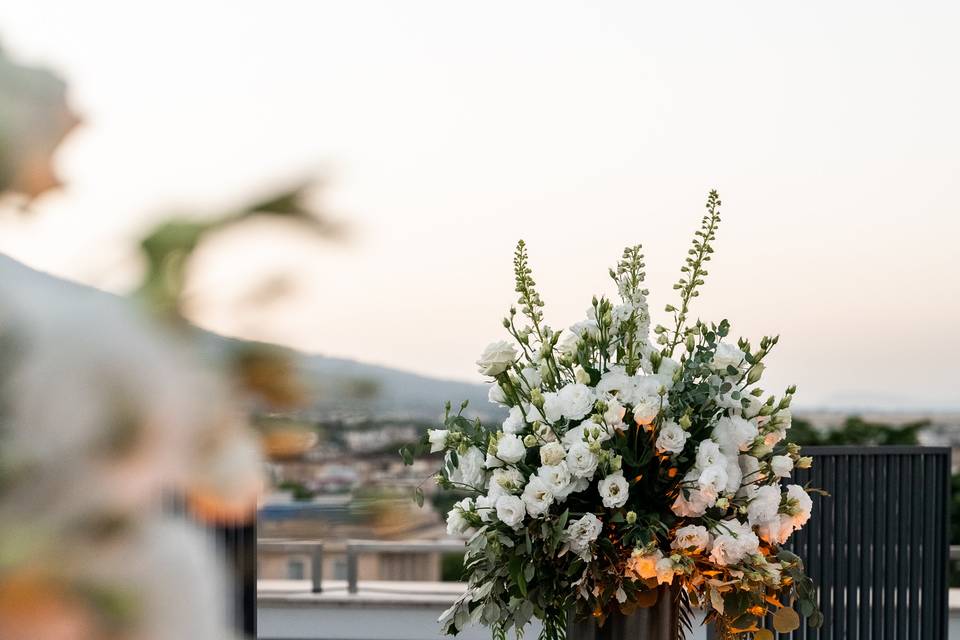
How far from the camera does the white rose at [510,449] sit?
1.43m

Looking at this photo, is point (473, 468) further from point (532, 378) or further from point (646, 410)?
point (646, 410)

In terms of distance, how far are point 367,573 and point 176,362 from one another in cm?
572

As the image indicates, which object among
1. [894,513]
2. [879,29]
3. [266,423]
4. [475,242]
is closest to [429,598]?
[894,513]

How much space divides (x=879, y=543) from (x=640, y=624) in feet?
4.70

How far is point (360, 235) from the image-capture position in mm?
169

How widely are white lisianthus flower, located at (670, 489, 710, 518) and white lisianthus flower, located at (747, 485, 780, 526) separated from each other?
69 mm

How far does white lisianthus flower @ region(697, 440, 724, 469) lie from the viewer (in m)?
1.38

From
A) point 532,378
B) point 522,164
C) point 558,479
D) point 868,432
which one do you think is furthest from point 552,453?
point 868,432

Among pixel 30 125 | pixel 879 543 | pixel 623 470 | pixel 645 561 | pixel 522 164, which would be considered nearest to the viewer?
pixel 30 125

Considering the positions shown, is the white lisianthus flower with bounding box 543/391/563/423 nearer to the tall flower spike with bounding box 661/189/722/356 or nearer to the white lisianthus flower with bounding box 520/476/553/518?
the white lisianthus flower with bounding box 520/476/553/518

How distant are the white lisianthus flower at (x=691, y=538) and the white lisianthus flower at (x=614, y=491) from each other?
0.26 ft

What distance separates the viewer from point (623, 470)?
4.74 ft

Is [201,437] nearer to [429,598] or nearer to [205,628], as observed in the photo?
[205,628]

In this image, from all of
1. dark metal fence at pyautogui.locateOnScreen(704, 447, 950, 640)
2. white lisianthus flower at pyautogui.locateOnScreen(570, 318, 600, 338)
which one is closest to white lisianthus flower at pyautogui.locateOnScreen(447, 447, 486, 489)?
white lisianthus flower at pyautogui.locateOnScreen(570, 318, 600, 338)
